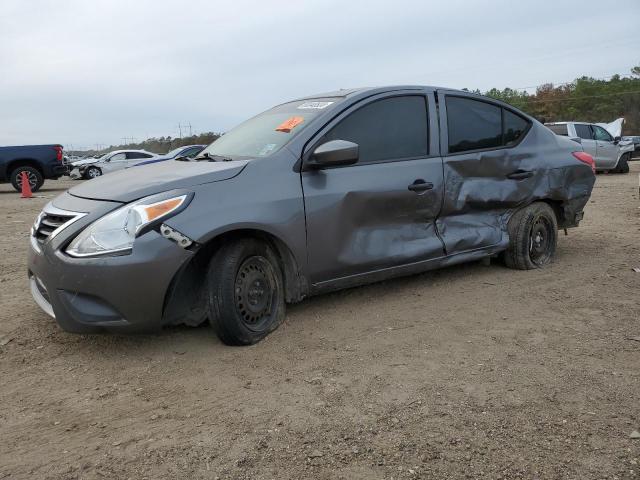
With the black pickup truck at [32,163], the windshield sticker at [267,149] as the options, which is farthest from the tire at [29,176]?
the windshield sticker at [267,149]

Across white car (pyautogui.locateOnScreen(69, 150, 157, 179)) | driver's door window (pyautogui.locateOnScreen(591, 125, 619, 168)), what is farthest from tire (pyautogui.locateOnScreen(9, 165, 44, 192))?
driver's door window (pyautogui.locateOnScreen(591, 125, 619, 168))

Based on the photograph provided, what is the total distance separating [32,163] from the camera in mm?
16875

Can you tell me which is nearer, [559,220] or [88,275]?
[88,275]

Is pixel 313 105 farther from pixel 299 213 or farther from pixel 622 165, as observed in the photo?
pixel 622 165

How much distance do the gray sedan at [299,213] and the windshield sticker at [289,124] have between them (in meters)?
0.02

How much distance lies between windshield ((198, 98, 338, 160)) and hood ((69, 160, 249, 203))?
0.29m

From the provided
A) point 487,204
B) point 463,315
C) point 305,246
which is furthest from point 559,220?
point 305,246

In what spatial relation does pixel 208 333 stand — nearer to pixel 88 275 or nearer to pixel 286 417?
pixel 88 275

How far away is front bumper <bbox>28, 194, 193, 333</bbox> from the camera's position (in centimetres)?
318

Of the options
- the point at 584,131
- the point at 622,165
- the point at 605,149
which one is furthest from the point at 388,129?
the point at 622,165

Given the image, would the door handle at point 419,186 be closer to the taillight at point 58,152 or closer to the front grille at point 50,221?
the front grille at point 50,221

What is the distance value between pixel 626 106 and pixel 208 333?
237 feet

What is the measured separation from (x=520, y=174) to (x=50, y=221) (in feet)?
12.4

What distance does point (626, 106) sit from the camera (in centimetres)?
6506
